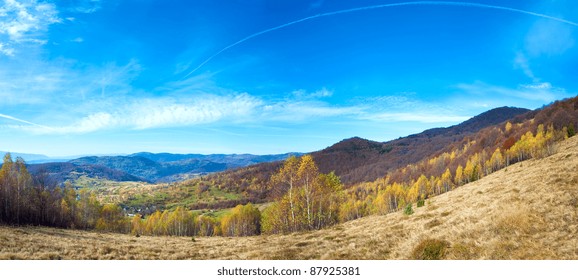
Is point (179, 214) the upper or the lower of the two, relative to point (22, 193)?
lower

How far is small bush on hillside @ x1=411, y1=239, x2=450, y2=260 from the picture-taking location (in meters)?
11.7

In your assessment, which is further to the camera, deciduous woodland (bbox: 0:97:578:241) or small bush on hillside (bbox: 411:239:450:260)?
deciduous woodland (bbox: 0:97:578:241)

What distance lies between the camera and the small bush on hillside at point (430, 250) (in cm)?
1169

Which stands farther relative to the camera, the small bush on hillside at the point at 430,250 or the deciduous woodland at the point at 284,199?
the deciduous woodland at the point at 284,199

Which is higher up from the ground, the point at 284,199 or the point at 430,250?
the point at 430,250

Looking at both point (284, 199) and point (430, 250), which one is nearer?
point (430, 250)

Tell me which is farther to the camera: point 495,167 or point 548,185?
point 495,167

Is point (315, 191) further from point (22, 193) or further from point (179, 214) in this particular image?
point (179, 214)

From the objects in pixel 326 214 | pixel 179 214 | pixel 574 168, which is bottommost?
pixel 179 214

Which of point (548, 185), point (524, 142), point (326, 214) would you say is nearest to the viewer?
point (548, 185)

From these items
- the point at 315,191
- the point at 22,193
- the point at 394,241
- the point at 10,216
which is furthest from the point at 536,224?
the point at 22,193

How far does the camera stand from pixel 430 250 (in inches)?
A: 472

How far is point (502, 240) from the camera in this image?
36.6ft

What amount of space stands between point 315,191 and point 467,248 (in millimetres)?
26431
